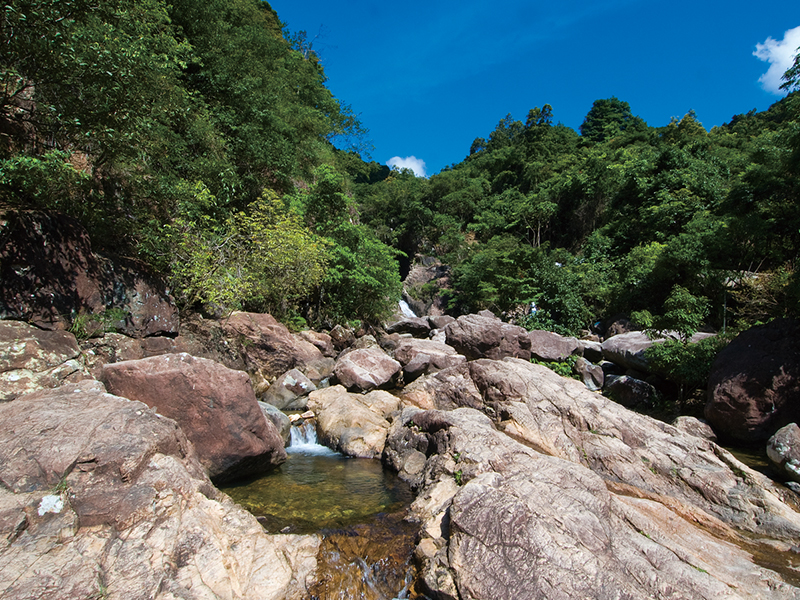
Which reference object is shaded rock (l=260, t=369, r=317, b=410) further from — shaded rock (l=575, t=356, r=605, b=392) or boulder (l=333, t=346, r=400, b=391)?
shaded rock (l=575, t=356, r=605, b=392)

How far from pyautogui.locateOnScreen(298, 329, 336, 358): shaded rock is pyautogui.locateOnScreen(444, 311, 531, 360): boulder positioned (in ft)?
16.6

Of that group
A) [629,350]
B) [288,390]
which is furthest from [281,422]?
[629,350]

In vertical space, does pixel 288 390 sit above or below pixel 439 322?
below

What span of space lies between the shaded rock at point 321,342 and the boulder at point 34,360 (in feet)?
31.8

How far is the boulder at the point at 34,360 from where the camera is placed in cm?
614

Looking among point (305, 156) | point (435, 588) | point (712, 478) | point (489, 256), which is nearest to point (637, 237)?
point (489, 256)

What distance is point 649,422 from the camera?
27.8 ft

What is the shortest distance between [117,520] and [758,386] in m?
12.5

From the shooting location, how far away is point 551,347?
55.9 ft

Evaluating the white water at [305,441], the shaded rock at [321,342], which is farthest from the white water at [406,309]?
the white water at [305,441]

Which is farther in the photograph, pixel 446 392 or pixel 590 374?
pixel 590 374

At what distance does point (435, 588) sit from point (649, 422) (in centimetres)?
622

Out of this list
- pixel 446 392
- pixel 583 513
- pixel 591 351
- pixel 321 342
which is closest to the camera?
pixel 583 513

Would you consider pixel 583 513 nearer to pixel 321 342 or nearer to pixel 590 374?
pixel 590 374
